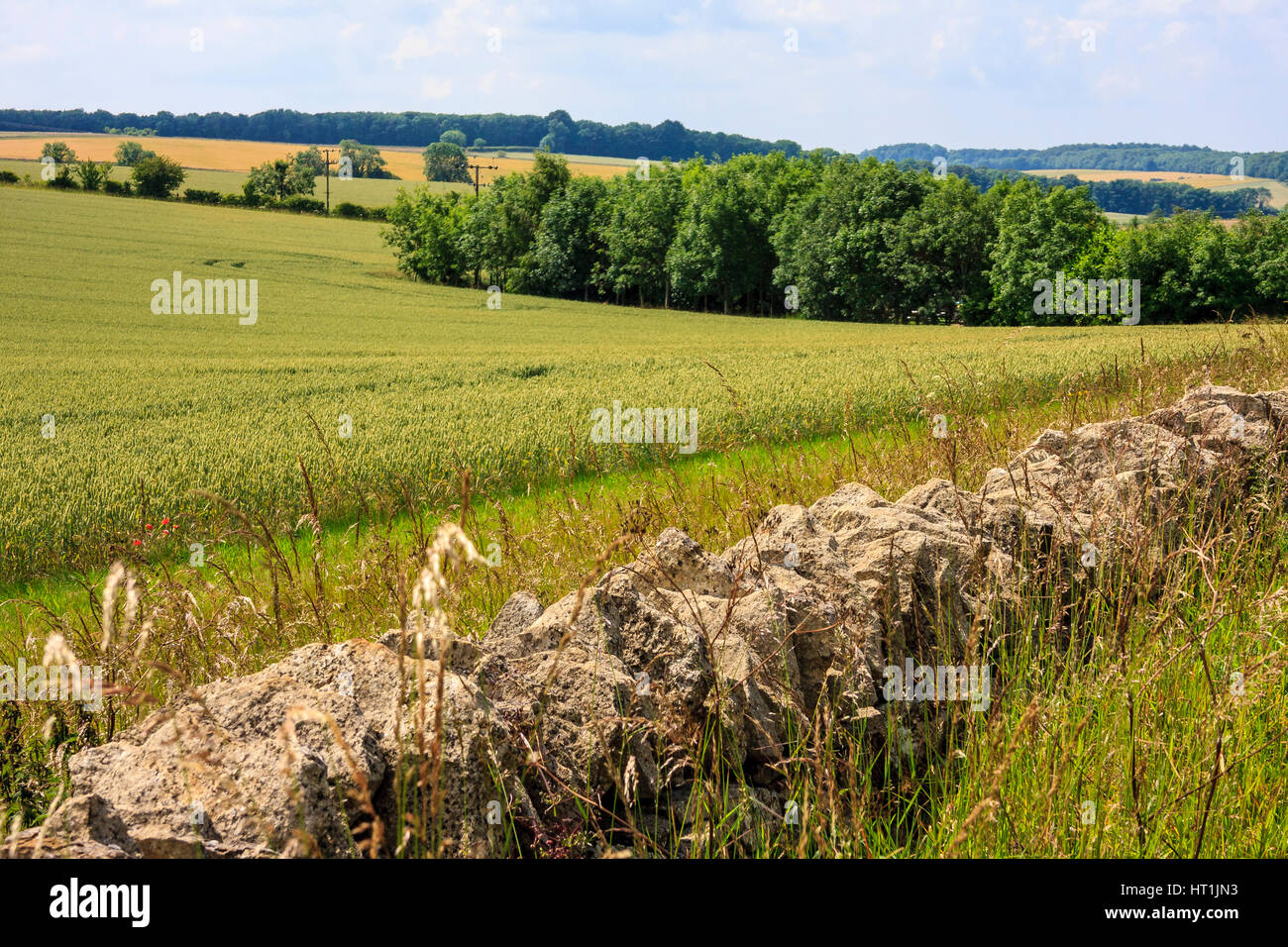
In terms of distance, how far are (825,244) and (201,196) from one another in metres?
68.3

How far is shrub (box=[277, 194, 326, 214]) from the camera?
98.3 metres

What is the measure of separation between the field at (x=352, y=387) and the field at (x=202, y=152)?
5846 cm

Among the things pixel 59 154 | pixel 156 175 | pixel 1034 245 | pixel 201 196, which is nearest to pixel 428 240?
pixel 201 196

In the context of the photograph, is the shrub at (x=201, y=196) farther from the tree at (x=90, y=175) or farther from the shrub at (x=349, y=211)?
the shrub at (x=349, y=211)

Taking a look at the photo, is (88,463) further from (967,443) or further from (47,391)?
(967,443)

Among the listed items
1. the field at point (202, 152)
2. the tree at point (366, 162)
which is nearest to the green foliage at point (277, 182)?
the field at point (202, 152)

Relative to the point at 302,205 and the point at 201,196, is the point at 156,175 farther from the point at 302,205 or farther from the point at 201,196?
the point at 302,205

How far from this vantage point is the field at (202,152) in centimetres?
11331

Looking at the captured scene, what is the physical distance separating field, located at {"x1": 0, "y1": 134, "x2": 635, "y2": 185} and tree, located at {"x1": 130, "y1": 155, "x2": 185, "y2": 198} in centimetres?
2149

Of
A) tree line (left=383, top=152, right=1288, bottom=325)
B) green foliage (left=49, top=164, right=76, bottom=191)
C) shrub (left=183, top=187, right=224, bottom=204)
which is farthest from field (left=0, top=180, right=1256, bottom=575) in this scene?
shrub (left=183, top=187, right=224, bottom=204)

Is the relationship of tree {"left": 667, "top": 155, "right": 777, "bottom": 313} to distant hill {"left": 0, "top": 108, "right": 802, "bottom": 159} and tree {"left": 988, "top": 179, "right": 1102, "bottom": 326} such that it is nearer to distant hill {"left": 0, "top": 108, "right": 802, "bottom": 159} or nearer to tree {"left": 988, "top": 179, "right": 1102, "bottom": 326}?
tree {"left": 988, "top": 179, "right": 1102, "bottom": 326}

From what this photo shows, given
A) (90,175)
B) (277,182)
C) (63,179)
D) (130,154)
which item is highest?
(130,154)

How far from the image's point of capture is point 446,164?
147 meters

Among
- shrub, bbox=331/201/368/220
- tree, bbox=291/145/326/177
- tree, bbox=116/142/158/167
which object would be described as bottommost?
shrub, bbox=331/201/368/220
